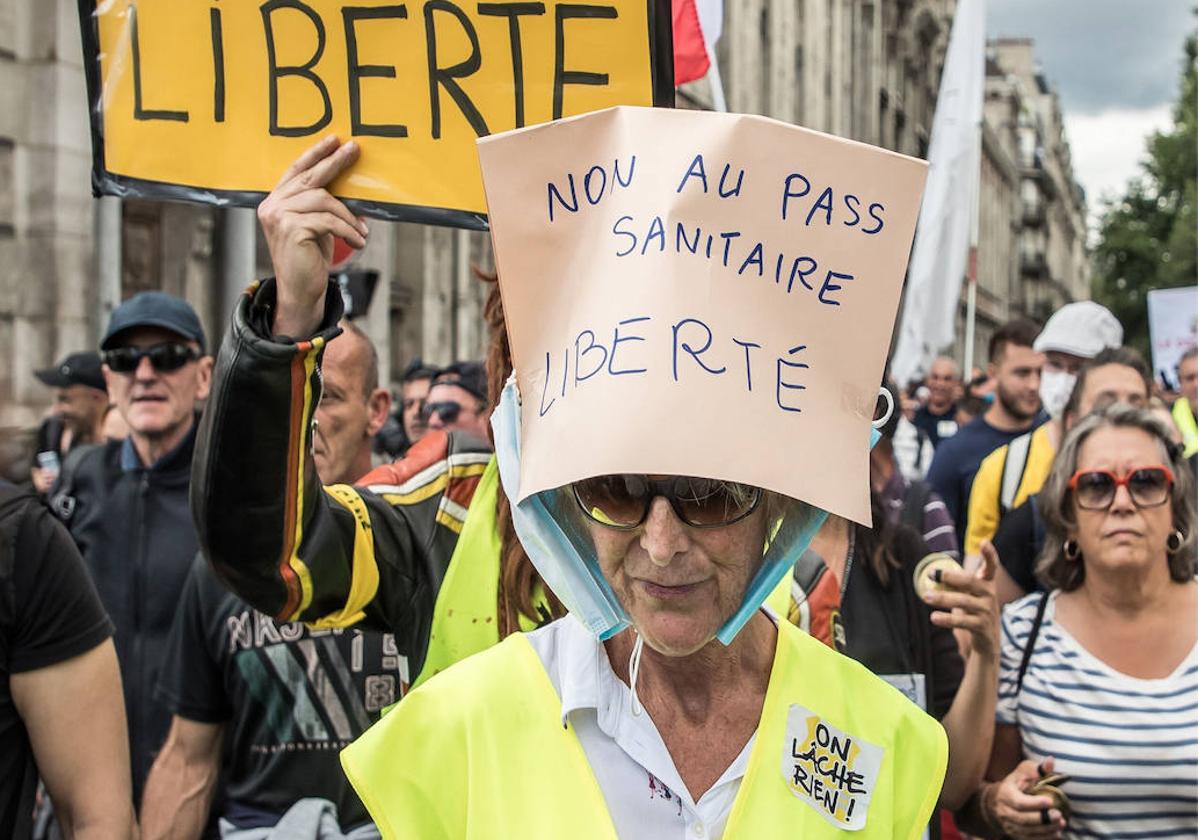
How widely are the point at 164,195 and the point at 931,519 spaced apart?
109 inches

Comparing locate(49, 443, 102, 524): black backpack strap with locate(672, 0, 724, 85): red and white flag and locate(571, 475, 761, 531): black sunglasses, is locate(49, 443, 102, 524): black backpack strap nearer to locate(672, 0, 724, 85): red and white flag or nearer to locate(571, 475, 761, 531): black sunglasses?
locate(672, 0, 724, 85): red and white flag

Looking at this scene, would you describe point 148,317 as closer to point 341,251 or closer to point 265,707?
point 341,251

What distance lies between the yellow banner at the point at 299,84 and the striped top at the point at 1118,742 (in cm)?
176

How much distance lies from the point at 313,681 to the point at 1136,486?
6.56 feet

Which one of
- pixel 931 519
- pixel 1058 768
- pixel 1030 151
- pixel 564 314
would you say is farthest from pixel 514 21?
pixel 1030 151

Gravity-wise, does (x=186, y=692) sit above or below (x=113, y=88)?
below

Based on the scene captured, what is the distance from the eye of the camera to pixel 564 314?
5.34ft

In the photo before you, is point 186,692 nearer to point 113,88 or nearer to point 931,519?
point 113,88

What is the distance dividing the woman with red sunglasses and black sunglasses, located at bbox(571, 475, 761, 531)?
5.33 feet

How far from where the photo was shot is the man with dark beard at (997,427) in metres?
5.93

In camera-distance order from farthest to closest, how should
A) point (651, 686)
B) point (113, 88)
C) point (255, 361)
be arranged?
point (113, 88)
point (255, 361)
point (651, 686)

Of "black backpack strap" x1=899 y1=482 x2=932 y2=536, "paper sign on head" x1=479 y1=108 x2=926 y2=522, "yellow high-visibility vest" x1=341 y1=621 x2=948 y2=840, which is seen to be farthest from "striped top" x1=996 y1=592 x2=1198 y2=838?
"paper sign on head" x1=479 y1=108 x2=926 y2=522

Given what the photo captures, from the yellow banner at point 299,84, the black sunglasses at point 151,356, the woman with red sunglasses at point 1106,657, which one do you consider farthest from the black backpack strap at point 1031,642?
the black sunglasses at point 151,356

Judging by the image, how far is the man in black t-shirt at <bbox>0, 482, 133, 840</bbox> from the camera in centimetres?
228
